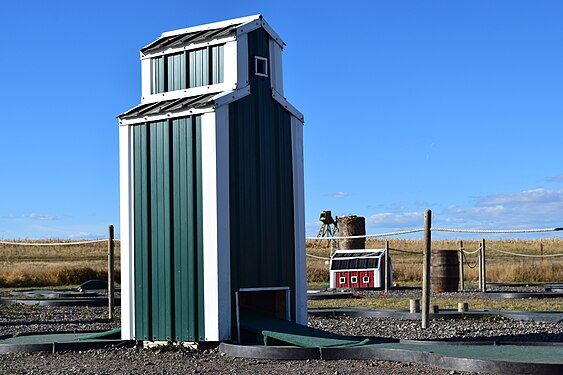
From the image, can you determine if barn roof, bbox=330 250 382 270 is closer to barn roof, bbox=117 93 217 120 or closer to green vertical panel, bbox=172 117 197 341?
barn roof, bbox=117 93 217 120

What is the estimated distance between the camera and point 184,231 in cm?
1082

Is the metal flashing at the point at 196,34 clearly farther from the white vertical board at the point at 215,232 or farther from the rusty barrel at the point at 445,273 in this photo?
the rusty barrel at the point at 445,273

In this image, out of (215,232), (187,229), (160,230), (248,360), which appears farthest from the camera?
(160,230)

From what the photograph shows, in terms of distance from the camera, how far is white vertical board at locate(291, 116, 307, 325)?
1190cm

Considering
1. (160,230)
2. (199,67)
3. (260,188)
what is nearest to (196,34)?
(199,67)

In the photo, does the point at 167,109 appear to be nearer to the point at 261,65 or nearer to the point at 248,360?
the point at 261,65

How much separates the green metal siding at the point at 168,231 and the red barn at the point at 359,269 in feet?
51.0

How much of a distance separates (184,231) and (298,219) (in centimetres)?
172

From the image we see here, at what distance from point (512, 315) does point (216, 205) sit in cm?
→ 632

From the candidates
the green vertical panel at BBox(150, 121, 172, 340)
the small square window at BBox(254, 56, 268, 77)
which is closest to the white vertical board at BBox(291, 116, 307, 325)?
the small square window at BBox(254, 56, 268, 77)

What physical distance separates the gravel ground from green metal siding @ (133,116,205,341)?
0.41 metres

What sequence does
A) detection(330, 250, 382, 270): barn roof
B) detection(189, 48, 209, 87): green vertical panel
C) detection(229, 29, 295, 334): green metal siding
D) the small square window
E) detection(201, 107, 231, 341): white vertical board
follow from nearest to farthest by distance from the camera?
1. detection(201, 107, 231, 341): white vertical board
2. detection(229, 29, 295, 334): green metal siding
3. detection(189, 48, 209, 87): green vertical panel
4. the small square window
5. detection(330, 250, 382, 270): barn roof

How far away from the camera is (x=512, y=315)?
14867 millimetres

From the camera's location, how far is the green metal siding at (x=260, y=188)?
1095cm
